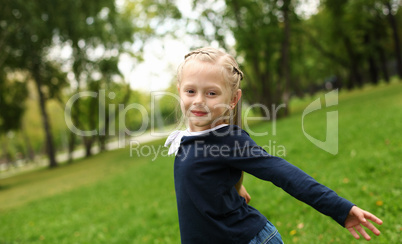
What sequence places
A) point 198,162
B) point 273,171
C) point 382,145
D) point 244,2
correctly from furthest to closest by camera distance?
point 244,2 → point 382,145 → point 198,162 → point 273,171

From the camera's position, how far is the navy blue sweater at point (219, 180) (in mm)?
1790

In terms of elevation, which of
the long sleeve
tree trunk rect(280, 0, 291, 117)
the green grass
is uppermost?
tree trunk rect(280, 0, 291, 117)

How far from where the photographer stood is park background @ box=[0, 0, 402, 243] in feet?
19.0

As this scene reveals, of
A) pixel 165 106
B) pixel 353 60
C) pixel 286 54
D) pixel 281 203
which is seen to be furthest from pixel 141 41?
pixel 281 203

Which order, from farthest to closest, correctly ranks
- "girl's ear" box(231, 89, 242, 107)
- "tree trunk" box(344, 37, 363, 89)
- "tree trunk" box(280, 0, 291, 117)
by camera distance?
"tree trunk" box(344, 37, 363, 89), "tree trunk" box(280, 0, 291, 117), "girl's ear" box(231, 89, 242, 107)

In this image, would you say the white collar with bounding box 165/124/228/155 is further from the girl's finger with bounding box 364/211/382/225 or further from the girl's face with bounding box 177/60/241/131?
the girl's finger with bounding box 364/211/382/225

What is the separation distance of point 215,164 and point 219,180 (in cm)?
9

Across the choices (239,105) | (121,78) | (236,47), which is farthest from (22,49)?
(239,105)

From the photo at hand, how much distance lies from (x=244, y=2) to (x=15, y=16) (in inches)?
551

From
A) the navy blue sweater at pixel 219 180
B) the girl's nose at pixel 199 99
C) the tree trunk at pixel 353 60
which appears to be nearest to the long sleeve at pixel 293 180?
the navy blue sweater at pixel 219 180

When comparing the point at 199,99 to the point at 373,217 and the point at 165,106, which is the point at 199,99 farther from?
the point at 165,106

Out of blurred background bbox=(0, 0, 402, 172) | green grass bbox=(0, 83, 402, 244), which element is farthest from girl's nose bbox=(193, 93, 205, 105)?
blurred background bbox=(0, 0, 402, 172)

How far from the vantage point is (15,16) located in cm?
1986

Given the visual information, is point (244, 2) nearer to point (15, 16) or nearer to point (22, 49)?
point (15, 16)
